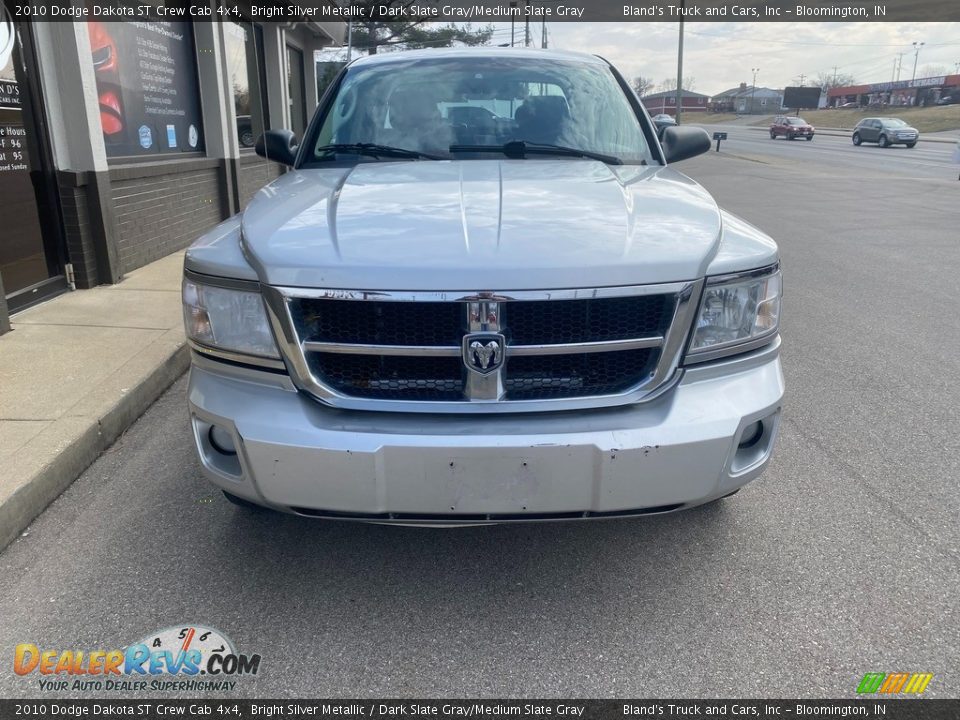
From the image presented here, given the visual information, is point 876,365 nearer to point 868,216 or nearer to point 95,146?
point 95,146

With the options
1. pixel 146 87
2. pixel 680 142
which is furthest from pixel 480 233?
pixel 146 87

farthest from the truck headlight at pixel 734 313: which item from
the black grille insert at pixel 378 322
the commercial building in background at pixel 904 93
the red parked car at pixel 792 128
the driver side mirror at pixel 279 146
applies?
the commercial building in background at pixel 904 93

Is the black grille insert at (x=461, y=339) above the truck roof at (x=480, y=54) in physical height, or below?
below

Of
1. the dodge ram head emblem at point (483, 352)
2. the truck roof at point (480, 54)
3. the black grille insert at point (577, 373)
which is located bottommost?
the black grille insert at point (577, 373)

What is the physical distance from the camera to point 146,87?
25.5 feet

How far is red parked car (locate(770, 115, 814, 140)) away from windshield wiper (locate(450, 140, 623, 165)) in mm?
49981

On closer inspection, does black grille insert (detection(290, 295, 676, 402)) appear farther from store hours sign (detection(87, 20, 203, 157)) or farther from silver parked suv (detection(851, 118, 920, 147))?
silver parked suv (detection(851, 118, 920, 147))

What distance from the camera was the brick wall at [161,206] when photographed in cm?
673

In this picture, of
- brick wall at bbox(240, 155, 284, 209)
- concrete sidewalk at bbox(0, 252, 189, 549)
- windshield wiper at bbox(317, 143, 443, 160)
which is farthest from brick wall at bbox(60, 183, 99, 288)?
brick wall at bbox(240, 155, 284, 209)

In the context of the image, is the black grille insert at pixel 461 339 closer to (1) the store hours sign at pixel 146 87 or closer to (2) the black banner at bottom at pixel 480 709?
(2) the black banner at bottom at pixel 480 709

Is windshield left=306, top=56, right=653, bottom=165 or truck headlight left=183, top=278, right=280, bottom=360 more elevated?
windshield left=306, top=56, right=653, bottom=165

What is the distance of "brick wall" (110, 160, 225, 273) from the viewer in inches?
265

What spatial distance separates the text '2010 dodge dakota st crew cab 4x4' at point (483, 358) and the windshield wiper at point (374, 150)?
2.86 feet

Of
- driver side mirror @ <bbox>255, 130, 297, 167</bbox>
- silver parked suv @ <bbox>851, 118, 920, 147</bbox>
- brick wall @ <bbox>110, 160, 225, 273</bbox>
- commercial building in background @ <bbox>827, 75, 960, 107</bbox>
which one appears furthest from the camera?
commercial building in background @ <bbox>827, 75, 960, 107</bbox>
